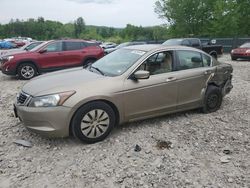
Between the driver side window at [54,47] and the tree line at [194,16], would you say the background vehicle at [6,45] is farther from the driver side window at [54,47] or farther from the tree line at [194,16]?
the driver side window at [54,47]

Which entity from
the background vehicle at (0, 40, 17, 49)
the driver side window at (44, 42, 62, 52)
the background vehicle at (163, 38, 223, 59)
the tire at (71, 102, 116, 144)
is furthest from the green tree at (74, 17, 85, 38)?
the tire at (71, 102, 116, 144)

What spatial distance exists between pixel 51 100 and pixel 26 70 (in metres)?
7.42

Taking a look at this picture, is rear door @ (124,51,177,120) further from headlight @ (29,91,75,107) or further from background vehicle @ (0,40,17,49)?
background vehicle @ (0,40,17,49)

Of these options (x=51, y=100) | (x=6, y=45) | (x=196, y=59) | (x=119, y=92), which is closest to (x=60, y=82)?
(x=51, y=100)

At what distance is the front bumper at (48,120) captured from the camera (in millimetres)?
4230

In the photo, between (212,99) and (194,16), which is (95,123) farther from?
(194,16)

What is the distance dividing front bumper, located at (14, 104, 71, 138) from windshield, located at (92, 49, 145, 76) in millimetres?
1161

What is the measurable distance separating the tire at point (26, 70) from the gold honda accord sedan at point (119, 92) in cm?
622

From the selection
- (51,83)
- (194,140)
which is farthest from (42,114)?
(194,140)

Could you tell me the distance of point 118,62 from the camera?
17.5 feet

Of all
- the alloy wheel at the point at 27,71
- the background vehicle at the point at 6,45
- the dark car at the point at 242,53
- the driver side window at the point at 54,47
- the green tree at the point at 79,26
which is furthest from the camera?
the green tree at the point at 79,26

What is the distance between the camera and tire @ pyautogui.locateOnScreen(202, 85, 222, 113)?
5973mm

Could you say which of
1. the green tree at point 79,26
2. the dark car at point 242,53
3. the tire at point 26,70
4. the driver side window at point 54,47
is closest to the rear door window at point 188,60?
the driver side window at point 54,47

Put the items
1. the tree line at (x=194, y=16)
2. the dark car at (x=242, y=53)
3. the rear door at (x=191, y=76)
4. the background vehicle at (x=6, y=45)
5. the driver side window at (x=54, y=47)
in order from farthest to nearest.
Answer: the tree line at (x=194, y=16) → the background vehicle at (x=6, y=45) → the dark car at (x=242, y=53) → the driver side window at (x=54, y=47) → the rear door at (x=191, y=76)
